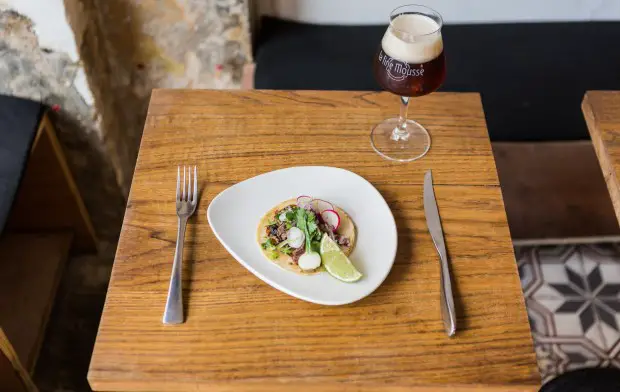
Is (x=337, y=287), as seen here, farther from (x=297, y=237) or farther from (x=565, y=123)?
(x=565, y=123)

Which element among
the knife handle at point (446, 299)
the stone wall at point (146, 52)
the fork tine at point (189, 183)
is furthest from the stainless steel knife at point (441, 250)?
the stone wall at point (146, 52)

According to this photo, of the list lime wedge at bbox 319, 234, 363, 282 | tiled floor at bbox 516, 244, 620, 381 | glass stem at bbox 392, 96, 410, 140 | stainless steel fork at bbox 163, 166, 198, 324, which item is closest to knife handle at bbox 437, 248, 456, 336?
lime wedge at bbox 319, 234, 363, 282

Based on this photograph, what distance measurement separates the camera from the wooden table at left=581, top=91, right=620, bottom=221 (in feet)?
3.35

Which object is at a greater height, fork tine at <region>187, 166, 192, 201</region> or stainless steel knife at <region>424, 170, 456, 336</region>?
fork tine at <region>187, 166, 192, 201</region>

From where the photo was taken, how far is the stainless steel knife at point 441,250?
2.78 feet

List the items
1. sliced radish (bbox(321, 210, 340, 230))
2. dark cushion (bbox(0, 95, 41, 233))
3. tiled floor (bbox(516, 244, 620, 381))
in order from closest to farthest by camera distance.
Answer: sliced radish (bbox(321, 210, 340, 230))
dark cushion (bbox(0, 95, 41, 233))
tiled floor (bbox(516, 244, 620, 381))

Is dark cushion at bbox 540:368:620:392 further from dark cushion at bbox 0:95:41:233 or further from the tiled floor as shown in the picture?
dark cushion at bbox 0:95:41:233

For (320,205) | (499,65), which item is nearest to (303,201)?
Answer: (320,205)

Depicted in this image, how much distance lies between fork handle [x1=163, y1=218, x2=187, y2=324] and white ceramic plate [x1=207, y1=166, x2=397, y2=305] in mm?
58

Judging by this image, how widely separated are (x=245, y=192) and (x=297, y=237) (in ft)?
0.42

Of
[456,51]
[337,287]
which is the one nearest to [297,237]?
[337,287]

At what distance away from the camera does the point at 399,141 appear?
1.08 m

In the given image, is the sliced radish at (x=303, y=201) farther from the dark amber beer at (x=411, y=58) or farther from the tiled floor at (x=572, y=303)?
the tiled floor at (x=572, y=303)

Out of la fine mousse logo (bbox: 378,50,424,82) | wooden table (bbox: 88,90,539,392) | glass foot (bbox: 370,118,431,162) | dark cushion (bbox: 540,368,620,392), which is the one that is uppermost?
la fine mousse logo (bbox: 378,50,424,82)
